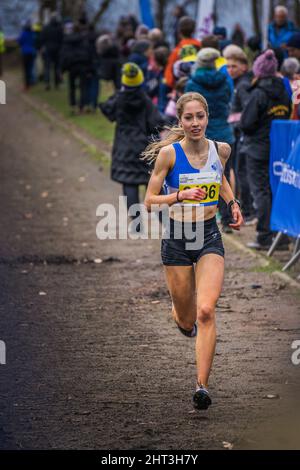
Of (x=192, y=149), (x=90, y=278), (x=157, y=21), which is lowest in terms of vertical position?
(x=157, y=21)

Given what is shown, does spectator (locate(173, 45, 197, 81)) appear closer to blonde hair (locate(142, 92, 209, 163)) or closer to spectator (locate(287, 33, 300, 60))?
spectator (locate(287, 33, 300, 60))

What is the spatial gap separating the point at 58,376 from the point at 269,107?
557 cm

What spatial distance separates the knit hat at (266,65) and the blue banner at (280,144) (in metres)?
0.63

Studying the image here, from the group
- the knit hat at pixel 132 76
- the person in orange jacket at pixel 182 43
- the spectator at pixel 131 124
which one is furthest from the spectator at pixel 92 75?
the knit hat at pixel 132 76

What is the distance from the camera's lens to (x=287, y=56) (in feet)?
51.3

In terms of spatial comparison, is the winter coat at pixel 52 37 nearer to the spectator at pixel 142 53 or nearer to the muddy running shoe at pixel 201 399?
the spectator at pixel 142 53

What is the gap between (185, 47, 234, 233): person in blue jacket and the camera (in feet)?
44.8

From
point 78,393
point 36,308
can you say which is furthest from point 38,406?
point 36,308

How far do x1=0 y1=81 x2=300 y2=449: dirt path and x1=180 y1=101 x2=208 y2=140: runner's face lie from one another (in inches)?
66.4

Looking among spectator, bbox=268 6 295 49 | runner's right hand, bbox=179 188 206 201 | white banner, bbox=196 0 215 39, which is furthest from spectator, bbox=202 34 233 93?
runner's right hand, bbox=179 188 206 201

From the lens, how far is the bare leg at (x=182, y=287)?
26.6ft

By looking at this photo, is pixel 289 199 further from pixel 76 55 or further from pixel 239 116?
pixel 76 55

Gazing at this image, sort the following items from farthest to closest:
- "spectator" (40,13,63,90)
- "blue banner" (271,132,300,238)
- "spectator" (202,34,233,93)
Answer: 1. "spectator" (40,13,63,90)
2. "spectator" (202,34,233,93)
3. "blue banner" (271,132,300,238)
